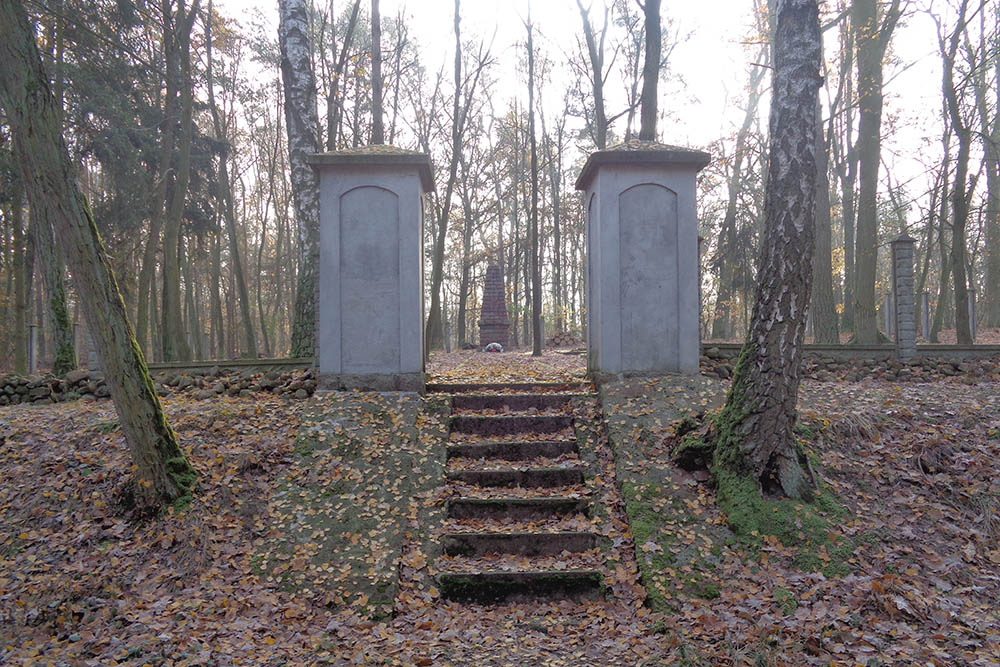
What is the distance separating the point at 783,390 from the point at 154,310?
61.5 ft

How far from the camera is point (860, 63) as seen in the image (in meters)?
13.1

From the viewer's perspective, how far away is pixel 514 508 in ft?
18.4

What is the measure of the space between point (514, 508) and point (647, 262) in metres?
3.50

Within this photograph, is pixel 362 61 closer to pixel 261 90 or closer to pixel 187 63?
pixel 261 90


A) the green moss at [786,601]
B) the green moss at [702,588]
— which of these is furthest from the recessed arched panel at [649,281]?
the green moss at [786,601]

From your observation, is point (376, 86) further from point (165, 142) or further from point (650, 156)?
point (650, 156)

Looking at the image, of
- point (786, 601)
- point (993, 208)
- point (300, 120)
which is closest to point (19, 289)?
point (300, 120)

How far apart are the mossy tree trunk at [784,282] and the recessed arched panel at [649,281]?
2.10m

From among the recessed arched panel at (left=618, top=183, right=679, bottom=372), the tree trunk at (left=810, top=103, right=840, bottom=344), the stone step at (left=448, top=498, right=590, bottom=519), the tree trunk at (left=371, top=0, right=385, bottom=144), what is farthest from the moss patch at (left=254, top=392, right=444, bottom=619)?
the tree trunk at (left=371, top=0, right=385, bottom=144)

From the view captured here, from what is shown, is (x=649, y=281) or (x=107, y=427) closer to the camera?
(x=107, y=427)

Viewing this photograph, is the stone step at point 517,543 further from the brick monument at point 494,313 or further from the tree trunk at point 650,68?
the brick monument at point 494,313

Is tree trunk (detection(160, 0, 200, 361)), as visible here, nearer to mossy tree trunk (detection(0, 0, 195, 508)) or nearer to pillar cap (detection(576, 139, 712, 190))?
Result: mossy tree trunk (detection(0, 0, 195, 508))

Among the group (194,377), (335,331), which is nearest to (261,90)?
(194,377)

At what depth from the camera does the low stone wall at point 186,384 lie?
8072 mm
